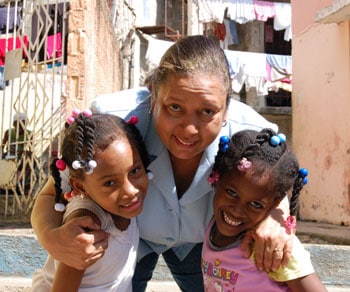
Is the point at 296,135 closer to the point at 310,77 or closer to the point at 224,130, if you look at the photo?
the point at 310,77

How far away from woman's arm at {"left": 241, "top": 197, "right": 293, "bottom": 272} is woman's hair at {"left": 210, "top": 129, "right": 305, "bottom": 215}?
0.38 feet

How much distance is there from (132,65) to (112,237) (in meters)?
10.2

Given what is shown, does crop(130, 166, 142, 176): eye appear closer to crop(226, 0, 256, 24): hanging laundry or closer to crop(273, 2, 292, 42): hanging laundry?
crop(226, 0, 256, 24): hanging laundry

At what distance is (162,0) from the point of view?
50.1 ft

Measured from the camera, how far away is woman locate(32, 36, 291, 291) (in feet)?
5.59

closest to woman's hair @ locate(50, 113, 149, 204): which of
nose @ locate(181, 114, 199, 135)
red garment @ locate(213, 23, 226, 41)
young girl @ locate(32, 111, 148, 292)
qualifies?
young girl @ locate(32, 111, 148, 292)

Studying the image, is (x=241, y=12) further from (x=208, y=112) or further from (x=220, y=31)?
(x=208, y=112)

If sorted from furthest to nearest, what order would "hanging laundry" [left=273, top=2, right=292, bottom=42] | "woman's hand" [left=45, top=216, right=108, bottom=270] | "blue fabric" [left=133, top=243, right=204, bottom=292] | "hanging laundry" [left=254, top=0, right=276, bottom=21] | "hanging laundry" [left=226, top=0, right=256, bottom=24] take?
"hanging laundry" [left=273, top=2, right=292, bottom=42] → "hanging laundry" [left=254, top=0, right=276, bottom=21] → "hanging laundry" [left=226, top=0, right=256, bottom=24] → "blue fabric" [left=133, top=243, right=204, bottom=292] → "woman's hand" [left=45, top=216, right=108, bottom=270]

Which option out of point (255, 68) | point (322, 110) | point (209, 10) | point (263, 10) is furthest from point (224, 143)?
point (263, 10)

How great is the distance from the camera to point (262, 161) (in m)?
1.83

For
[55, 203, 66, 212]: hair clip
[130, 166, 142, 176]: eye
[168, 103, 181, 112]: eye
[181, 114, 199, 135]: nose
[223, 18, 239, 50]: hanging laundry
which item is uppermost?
[223, 18, 239, 50]: hanging laundry

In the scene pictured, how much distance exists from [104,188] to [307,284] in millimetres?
778

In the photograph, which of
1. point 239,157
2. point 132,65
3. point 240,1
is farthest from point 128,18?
point 239,157

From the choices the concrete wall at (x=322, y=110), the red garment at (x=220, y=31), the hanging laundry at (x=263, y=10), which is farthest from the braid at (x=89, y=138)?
the red garment at (x=220, y=31)
